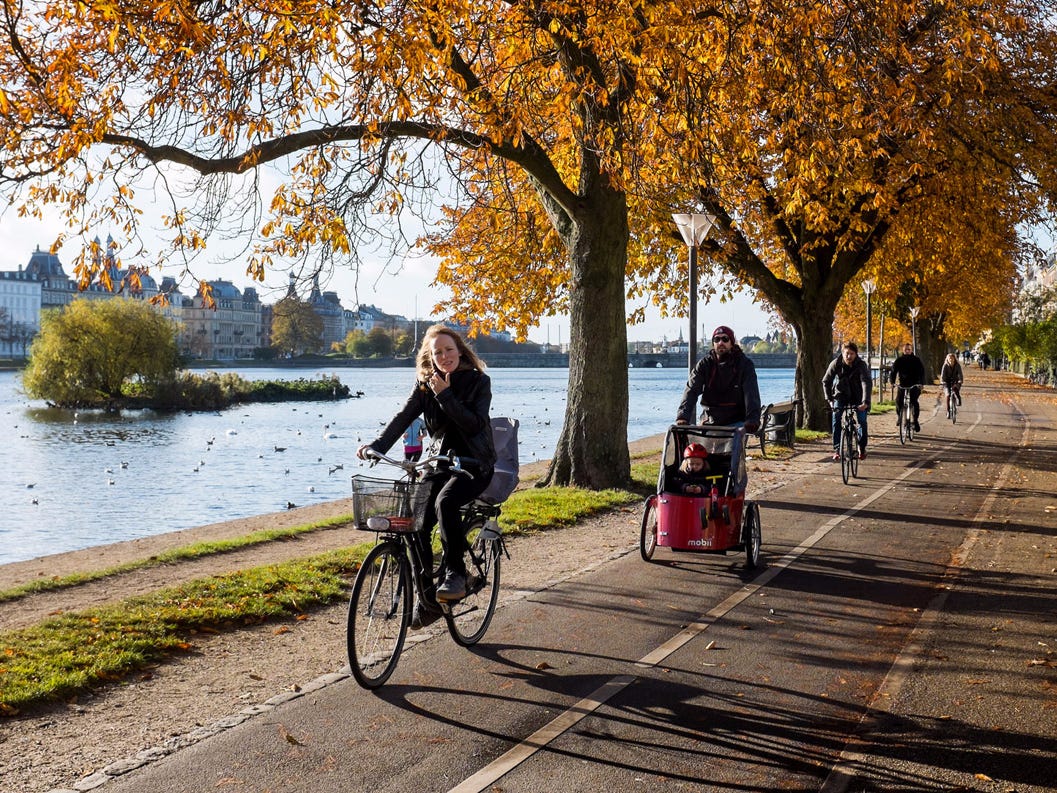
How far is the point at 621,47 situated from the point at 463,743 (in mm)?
8214

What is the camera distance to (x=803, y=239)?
25.4 metres

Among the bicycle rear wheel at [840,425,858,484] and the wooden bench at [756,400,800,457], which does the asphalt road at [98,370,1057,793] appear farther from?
the wooden bench at [756,400,800,457]

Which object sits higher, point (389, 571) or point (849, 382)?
point (849, 382)

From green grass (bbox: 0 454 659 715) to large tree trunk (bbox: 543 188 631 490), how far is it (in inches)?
142

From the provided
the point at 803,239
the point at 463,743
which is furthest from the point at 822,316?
the point at 463,743

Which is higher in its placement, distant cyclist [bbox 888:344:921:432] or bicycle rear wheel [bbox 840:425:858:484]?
distant cyclist [bbox 888:344:921:432]

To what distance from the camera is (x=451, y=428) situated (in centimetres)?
668

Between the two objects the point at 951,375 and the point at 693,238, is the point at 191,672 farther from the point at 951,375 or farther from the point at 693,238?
the point at 951,375

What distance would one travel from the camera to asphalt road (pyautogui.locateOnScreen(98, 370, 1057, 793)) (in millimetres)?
4793

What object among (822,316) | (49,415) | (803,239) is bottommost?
(49,415)

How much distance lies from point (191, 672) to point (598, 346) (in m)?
9.26

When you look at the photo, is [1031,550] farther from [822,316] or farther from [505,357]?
[505,357]

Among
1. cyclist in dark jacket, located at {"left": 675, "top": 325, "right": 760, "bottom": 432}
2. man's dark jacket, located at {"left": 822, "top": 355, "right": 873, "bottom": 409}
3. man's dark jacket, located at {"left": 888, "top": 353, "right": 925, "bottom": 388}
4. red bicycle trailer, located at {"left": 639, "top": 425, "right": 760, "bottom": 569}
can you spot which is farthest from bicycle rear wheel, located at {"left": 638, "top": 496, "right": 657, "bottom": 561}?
man's dark jacket, located at {"left": 888, "top": 353, "right": 925, "bottom": 388}

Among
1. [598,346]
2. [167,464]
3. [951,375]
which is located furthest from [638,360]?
[598,346]
